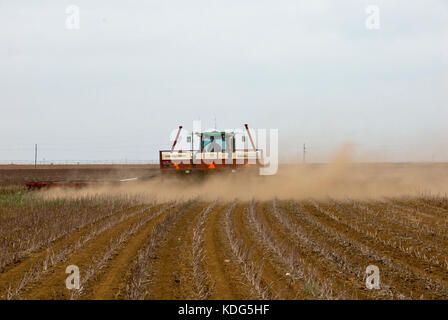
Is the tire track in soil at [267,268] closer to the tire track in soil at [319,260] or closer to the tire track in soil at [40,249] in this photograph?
the tire track in soil at [319,260]

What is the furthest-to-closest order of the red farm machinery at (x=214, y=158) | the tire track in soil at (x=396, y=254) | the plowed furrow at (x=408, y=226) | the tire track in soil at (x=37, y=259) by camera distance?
the red farm machinery at (x=214, y=158) → the plowed furrow at (x=408, y=226) → the tire track in soil at (x=396, y=254) → the tire track in soil at (x=37, y=259)

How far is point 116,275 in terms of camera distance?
6.24 m

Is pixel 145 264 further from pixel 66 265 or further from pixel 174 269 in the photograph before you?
pixel 66 265

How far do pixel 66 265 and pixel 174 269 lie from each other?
190 cm

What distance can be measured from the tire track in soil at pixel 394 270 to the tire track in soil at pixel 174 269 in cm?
304

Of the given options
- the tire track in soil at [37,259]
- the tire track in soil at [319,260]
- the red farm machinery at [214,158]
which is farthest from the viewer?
the red farm machinery at [214,158]

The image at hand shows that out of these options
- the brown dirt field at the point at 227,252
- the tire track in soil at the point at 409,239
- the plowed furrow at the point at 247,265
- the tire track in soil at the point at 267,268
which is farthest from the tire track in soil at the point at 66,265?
the tire track in soil at the point at 409,239

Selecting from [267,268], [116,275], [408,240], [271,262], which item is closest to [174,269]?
[116,275]

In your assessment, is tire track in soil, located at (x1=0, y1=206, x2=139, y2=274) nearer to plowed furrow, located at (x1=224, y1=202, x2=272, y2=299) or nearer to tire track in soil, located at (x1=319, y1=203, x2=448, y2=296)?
plowed furrow, located at (x1=224, y1=202, x2=272, y2=299)

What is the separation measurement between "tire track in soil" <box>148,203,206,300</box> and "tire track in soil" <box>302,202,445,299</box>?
304 cm

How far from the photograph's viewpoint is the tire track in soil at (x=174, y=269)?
5.47 meters

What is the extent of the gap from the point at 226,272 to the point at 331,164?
18614 mm

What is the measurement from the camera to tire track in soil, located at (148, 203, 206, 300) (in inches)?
215

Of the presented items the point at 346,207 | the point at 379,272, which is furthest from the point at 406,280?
the point at 346,207
